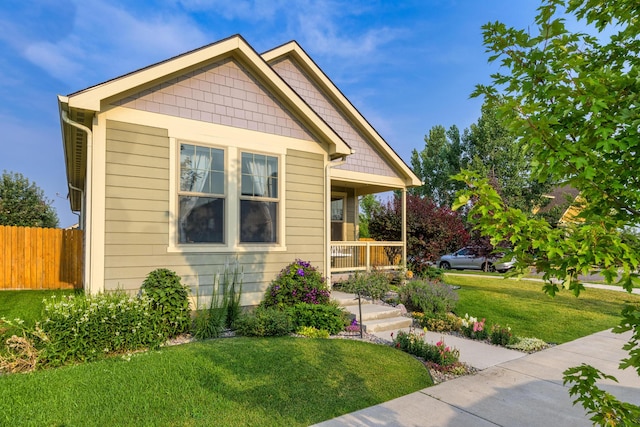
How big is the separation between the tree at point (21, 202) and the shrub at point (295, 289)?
2533 cm

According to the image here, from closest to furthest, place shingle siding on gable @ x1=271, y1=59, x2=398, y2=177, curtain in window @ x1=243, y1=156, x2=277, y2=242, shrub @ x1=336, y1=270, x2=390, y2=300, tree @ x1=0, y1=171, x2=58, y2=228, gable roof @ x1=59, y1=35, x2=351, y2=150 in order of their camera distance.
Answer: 1. gable roof @ x1=59, y1=35, x2=351, y2=150
2. curtain in window @ x1=243, y1=156, x2=277, y2=242
3. shrub @ x1=336, y1=270, x2=390, y2=300
4. shingle siding on gable @ x1=271, y1=59, x2=398, y2=177
5. tree @ x1=0, y1=171, x2=58, y2=228

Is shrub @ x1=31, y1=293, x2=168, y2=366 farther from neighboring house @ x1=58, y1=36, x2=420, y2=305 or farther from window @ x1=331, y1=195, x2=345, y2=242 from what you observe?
window @ x1=331, y1=195, x2=345, y2=242

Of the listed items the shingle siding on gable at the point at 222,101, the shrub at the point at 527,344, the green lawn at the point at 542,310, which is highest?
the shingle siding on gable at the point at 222,101

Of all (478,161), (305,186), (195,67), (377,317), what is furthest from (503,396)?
(478,161)

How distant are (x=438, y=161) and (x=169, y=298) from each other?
3252 cm

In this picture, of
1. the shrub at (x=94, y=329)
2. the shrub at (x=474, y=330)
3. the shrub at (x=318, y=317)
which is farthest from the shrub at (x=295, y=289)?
the shrub at (x=474, y=330)

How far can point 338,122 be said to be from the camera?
1202 cm

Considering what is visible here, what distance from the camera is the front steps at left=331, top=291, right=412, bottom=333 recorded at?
691 cm

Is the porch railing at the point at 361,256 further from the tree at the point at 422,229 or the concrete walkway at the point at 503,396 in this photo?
the concrete walkway at the point at 503,396

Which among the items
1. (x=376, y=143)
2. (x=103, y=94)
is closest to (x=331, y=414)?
(x=103, y=94)

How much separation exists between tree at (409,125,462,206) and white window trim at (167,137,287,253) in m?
27.7

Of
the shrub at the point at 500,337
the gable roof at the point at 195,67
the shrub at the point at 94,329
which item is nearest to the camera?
the shrub at the point at 94,329

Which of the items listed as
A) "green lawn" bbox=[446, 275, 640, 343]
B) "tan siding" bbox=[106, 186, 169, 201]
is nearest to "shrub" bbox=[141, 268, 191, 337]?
"tan siding" bbox=[106, 186, 169, 201]

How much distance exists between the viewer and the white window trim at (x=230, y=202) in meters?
6.53
